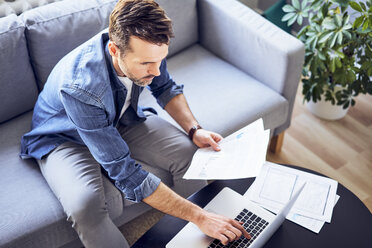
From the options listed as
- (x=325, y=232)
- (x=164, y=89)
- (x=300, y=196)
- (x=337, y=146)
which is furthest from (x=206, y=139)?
(x=337, y=146)

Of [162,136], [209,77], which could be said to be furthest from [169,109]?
[209,77]

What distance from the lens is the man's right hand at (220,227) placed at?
1196mm

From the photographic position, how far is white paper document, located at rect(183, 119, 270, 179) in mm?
1296

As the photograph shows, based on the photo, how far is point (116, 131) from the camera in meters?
1.29

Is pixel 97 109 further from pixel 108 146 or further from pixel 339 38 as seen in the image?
pixel 339 38

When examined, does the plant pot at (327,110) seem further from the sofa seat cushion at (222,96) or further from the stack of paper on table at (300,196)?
the stack of paper on table at (300,196)

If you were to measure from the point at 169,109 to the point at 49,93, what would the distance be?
463mm

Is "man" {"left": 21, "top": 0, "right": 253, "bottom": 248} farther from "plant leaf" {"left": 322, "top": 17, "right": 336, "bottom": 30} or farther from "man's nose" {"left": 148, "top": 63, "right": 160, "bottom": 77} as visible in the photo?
"plant leaf" {"left": 322, "top": 17, "right": 336, "bottom": 30}

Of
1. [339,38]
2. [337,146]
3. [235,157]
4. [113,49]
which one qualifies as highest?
[113,49]

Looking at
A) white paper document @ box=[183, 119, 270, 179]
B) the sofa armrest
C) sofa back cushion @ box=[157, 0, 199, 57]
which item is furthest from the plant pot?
white paper document @ box=[183, 119, 270, 179]

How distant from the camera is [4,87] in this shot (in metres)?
1.63

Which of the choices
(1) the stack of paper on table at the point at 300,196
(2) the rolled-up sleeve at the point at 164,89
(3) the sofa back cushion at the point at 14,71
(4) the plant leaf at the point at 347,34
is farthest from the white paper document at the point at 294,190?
(3) the sofa back cushion at the point at 14,71

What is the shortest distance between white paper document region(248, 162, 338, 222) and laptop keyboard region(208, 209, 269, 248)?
7 cm

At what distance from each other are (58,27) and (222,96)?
0.76m
